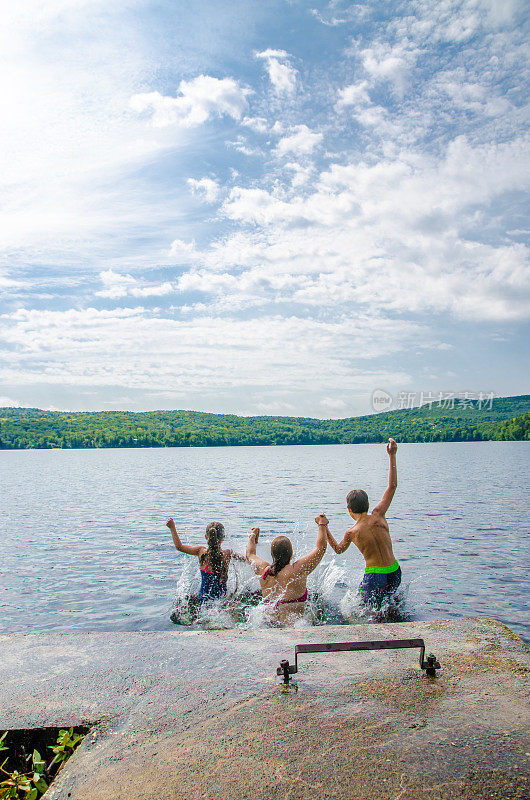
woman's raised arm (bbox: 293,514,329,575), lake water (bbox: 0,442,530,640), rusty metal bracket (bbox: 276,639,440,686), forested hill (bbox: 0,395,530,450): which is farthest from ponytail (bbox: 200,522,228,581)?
forested hill (bbox: 0,395,530,450)

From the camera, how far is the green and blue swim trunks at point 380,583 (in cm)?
792

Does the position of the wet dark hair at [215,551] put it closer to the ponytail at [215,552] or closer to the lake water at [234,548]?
the ponytail at [215,552]

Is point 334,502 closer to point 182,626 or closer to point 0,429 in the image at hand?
point 182,626

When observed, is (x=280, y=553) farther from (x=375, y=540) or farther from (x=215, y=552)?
(x=215, y=552)

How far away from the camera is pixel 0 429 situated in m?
129

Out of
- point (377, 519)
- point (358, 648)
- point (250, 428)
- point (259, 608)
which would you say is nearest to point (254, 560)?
point (259, 608)

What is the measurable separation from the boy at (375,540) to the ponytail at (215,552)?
211cm

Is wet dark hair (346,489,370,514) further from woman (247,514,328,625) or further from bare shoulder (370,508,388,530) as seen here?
woman (247,514,328,625)

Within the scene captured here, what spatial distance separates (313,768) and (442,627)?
264 cm

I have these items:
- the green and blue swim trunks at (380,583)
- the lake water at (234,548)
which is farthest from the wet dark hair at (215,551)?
the green and blue swim trunks at (380,583)

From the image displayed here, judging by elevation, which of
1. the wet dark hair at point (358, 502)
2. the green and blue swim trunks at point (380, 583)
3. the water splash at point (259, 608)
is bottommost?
the water splash at point (259, 608)

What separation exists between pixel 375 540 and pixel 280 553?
1.47m

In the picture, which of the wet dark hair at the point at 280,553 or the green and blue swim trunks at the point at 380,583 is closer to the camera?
the wet dark hair at the point at 280,553

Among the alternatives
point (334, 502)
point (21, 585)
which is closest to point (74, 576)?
point (21, 585)
